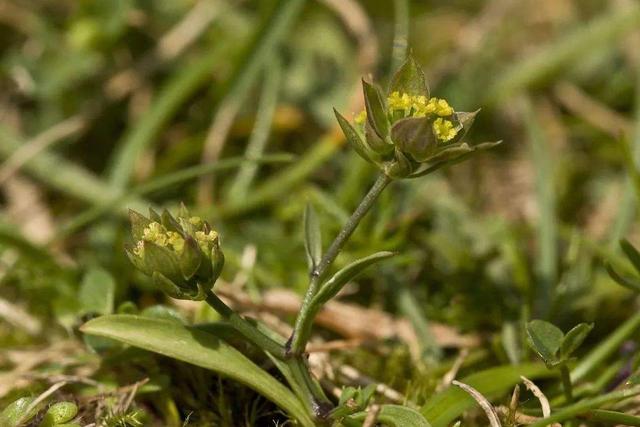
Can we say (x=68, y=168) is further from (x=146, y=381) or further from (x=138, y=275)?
(x=146, y=381)

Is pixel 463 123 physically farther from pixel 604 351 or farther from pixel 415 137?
pixel 604 351

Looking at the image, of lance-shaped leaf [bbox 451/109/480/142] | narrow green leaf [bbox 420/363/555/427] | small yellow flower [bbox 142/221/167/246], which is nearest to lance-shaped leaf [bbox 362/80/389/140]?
lance-shaped leaf [bbox 451/109/480/142]

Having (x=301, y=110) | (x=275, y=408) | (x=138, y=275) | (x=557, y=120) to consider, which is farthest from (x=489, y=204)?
(x=275, y=408)

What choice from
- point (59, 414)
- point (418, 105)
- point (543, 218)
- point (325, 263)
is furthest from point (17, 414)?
point (543, 218)

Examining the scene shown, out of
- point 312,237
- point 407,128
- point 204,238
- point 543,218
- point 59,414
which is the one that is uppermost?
point 407,128

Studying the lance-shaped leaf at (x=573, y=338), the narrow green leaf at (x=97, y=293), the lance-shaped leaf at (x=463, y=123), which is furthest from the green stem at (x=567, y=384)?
the narrow green leaf at (x=97, y=293)
